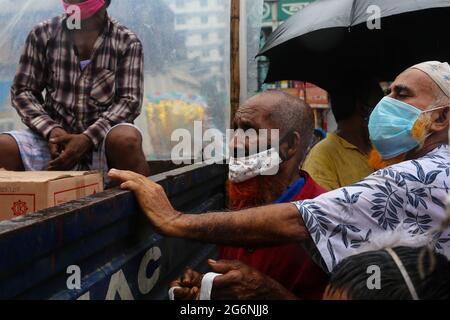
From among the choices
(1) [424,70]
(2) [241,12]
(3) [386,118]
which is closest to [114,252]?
(3) [386,118]

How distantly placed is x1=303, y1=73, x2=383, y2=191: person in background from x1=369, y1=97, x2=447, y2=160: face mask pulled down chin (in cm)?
75

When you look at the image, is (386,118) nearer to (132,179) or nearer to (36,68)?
(132,179)

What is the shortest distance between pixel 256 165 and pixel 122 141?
91cm

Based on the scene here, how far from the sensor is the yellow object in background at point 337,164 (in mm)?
2841

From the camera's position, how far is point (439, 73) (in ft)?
6.26

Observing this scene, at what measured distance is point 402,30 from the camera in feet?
11.4

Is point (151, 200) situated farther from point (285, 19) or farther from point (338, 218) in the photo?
point (285, 19)

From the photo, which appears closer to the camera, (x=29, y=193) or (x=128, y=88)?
(x=29, y=193)

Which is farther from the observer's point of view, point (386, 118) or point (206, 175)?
point (206, 175)

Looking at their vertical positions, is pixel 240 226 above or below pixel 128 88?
below

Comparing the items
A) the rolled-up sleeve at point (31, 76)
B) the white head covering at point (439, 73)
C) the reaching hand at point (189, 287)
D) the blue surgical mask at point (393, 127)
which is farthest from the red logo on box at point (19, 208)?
the white head covering at point (439, 73)

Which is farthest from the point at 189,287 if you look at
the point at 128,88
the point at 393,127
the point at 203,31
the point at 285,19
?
the point at 285,19

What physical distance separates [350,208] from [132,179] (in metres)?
0.71
